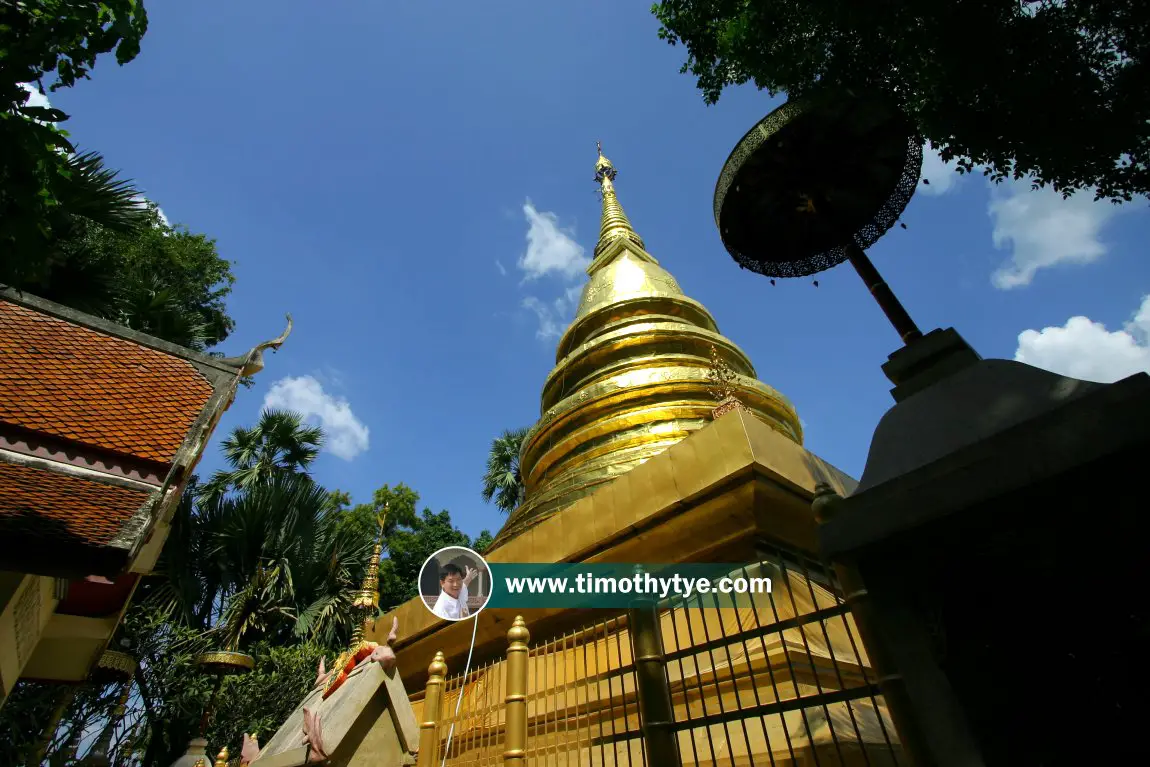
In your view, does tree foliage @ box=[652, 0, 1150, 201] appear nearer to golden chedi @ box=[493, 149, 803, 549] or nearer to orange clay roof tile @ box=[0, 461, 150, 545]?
golden chedi @ box=[493, 149, 803, 549]

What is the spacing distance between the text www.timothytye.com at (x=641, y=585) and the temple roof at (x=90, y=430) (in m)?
2.59

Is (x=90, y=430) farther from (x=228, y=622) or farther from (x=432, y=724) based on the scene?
(x=228, y=622)

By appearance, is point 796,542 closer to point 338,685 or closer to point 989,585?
point 989,585

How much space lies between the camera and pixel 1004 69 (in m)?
4.31

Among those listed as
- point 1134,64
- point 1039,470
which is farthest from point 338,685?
point 1134,64

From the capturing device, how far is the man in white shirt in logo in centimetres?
433

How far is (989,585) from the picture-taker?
1658 mm

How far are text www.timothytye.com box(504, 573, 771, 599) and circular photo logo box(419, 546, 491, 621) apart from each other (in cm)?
28

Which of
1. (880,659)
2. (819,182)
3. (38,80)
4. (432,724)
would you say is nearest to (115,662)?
(432,724)

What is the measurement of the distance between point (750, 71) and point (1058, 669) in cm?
533

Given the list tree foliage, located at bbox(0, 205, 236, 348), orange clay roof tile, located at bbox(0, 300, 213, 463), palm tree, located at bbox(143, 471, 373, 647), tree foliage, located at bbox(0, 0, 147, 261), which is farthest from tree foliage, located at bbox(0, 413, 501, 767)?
tree foliage, located at bbox(0, 0, 147, 261)

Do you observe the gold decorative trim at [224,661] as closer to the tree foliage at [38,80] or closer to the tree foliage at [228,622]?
the tree foliage at [228,622]

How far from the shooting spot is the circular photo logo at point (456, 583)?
4383 mm

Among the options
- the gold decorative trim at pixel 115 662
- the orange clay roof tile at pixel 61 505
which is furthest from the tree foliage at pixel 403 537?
the orange clay roof tile at pixel 61 505
